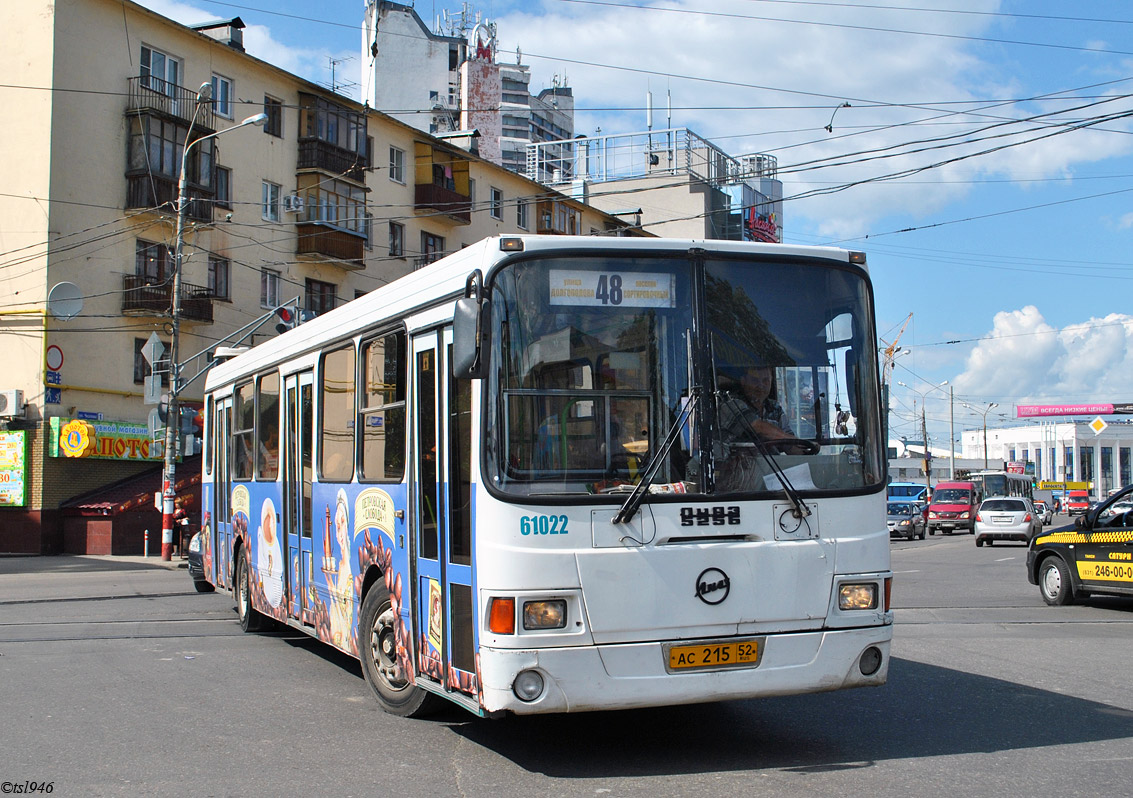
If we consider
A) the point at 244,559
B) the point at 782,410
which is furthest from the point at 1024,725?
the point at 244,559

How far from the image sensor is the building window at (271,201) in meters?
40.2

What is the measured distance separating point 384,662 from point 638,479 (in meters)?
2.73

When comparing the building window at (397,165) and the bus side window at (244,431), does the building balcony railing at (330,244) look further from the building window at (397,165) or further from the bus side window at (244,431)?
the bus side window at (244,431)

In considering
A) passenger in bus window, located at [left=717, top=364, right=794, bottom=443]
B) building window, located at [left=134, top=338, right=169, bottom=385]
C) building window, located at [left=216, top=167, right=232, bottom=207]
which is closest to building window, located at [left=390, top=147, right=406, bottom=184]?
building window, located at [left=216, top=167, right=232, bottom=207]

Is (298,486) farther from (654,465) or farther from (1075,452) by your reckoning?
(1075,452)

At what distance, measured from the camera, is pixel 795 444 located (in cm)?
663

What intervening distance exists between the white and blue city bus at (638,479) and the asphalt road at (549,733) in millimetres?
498

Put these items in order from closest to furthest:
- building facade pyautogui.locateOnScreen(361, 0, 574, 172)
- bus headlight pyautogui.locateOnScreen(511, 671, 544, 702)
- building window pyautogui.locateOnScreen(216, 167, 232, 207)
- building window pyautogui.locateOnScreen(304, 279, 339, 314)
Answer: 1. bus headlight pyautogui.locateOnScreen(511, 671, 544, 702)
2. building window pyautogui.locateOnScreen(216, 167, 232, 207)
3. building window pyautogui.locateOnScreen(304, 279, 339, 314)
4. building facade pyautogui.locateOnScreen(361, 0, 574, 172)

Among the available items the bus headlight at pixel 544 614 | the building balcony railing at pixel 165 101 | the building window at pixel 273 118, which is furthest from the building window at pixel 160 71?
the bus headlight at pixel 544 614

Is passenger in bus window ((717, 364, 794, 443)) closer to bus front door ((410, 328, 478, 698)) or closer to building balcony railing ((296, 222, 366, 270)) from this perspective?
bus front door ((410, 328, 478, 698))

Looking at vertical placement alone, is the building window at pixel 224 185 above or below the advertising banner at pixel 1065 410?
above

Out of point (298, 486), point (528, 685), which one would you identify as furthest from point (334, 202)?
point (528, 685)

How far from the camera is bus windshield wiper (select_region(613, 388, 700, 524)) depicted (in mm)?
6145

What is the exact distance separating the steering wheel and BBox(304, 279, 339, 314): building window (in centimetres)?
3638
